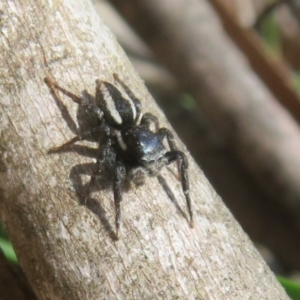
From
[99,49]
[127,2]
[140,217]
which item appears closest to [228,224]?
[140,217]

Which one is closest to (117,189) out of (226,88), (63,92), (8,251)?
(63,92)

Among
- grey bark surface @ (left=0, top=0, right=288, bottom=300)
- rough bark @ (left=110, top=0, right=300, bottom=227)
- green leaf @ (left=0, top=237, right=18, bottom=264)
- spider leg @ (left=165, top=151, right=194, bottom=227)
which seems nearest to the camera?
grey bark surface @ (left=0, top=0, right=288, bottom=300)

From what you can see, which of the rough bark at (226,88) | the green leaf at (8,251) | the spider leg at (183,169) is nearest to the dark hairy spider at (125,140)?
the spider leg at (183,169)

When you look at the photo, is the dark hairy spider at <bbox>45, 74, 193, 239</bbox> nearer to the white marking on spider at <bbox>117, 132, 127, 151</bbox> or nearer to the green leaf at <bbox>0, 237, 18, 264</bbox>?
the white marking on spider at <bbox>117, 132, 127, 151</bbox>

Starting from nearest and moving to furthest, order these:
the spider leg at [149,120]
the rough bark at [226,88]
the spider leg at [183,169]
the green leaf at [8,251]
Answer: the spider leg at [183,169] < the spider leg at [149,120] < the green leaf at [8,251] < the rough bark at [226,88]

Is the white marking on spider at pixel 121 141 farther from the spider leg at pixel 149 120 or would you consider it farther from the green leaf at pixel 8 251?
the green leaf at pixel 8 251

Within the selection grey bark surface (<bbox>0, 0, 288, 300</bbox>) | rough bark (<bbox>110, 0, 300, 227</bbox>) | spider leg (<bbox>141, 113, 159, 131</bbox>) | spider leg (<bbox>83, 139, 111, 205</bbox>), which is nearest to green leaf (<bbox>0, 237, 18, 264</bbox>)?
grey bark surface (<bbox>0, 0, 288, 300</bbox>)
